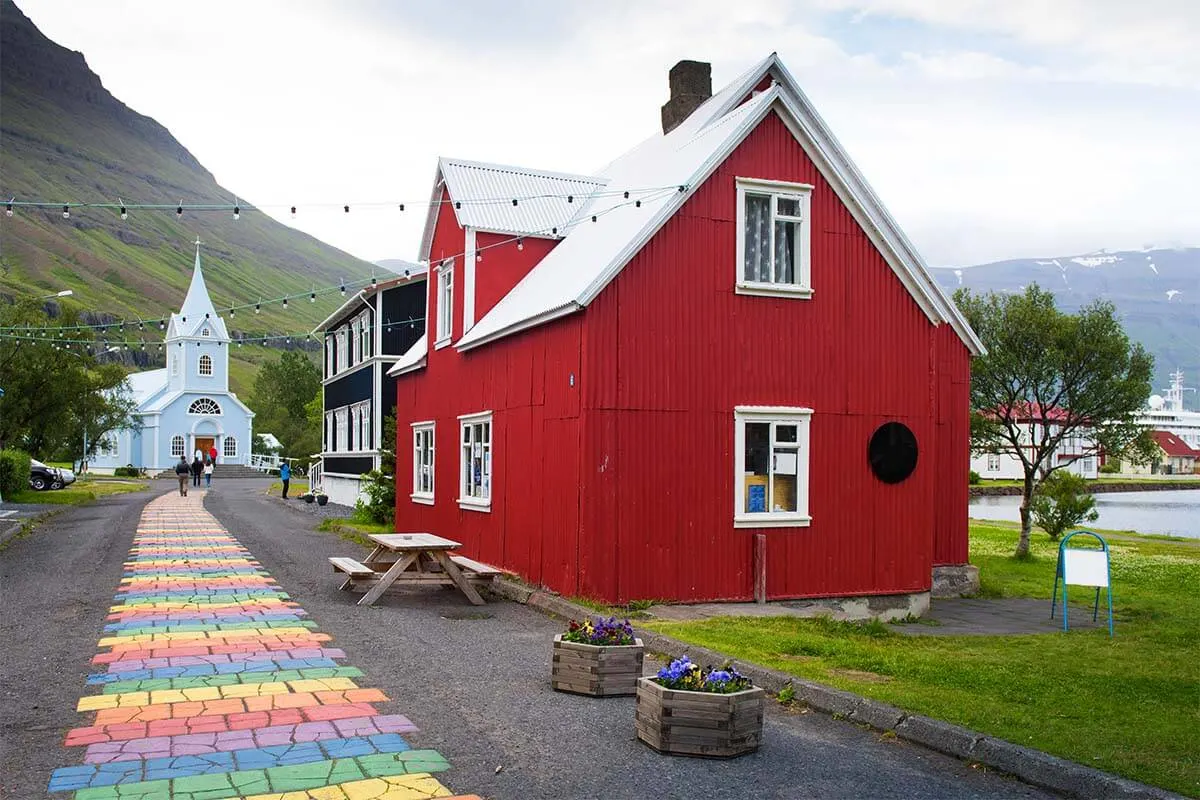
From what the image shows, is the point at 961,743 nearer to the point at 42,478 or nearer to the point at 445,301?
the point at 445,301

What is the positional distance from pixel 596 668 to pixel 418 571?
22.5 feet

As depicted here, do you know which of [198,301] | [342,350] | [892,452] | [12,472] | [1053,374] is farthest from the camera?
[198,301]

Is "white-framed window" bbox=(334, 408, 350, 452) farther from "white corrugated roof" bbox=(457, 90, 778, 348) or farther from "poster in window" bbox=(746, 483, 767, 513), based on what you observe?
"poster in window" bbox=(746, 483, 767, 513)

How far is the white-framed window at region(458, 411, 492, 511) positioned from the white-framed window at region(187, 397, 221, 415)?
72.7 m

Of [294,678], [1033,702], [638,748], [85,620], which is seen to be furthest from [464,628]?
[1033,702]

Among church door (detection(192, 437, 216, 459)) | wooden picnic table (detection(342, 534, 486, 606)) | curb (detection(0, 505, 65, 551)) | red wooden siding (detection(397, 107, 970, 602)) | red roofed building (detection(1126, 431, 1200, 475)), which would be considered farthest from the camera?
red roofed building (detection(1126, 431, 1200, 475))

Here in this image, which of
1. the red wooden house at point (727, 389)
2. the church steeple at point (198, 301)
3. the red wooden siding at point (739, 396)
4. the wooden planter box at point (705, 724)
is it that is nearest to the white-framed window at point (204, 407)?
the church steeple at point (198, 301)

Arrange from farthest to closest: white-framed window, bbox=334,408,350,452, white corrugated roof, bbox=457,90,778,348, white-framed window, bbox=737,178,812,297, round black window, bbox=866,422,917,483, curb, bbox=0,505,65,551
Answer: white-framed window, bbox=334,408,350,452
curb, bbox=0,505,65,551
round black window, bbox=866,422,917,483
white-framed window, bbox=737,178,812,297
white corrugated roof, bbox=457,90,778,348

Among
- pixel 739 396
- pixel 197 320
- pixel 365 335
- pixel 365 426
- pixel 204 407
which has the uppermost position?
pixel 197 320

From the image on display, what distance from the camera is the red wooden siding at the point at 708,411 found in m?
14.1

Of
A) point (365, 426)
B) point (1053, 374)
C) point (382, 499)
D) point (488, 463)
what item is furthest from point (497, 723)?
point (365, 426)

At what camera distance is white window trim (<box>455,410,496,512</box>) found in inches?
694

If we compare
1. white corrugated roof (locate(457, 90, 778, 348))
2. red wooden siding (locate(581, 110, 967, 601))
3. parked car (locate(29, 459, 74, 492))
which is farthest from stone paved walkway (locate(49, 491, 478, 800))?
parked car (locate(29, 459, 74, 492))

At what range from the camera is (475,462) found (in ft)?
62.4
